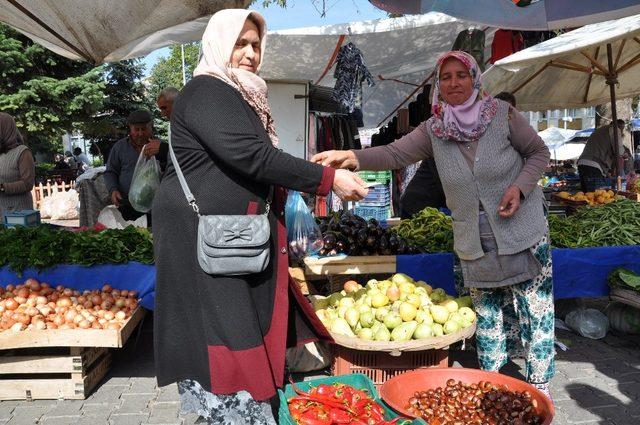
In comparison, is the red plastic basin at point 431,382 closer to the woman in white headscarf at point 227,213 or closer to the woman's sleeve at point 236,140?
the woman in white headscarf at point 227,213

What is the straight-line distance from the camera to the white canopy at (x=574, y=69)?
4844 millimetres

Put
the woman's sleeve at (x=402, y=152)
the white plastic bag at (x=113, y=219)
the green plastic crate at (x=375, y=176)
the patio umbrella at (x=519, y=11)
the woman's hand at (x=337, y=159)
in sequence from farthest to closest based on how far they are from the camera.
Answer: the green plastic crate at (x=375, y=176)
the white plastic bag at (x=113, y=219)
the patio umbrella at (x=519, y=11)
the woman's sleeve at (x=402, y=152)
the woman's hand at (x=337, y=159)

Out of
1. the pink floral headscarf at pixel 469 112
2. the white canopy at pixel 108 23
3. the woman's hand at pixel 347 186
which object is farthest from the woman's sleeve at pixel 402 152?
the white canopy at pixel 108 23

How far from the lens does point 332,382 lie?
2938mm

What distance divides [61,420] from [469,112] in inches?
122

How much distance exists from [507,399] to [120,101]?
1942 centimetres

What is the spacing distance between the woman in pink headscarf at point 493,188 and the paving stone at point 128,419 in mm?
1995

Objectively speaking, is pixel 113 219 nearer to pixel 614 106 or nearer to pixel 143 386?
pixel 143 386

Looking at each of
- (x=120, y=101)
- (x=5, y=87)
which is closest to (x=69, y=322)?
(x=5, y=87)

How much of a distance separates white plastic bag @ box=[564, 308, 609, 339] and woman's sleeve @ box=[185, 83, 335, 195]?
353 cm

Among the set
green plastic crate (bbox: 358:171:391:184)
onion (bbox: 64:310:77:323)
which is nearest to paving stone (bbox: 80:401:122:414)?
onion (bbox: 64:310:77:323)

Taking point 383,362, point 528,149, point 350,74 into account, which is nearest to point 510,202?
point 528,149

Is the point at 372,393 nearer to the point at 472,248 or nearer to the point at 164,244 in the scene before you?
the point at 472,248

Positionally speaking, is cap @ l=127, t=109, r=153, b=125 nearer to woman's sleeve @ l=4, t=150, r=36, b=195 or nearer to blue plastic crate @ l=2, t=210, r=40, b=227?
woman's sleeve @ l=4, t=150, r=36, b=195
